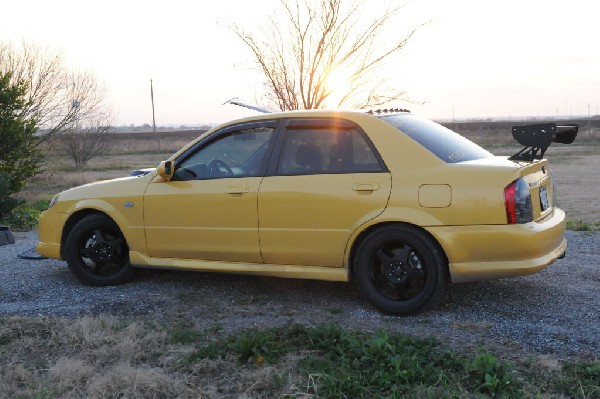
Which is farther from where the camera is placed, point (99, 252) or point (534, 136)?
point (99, 252)

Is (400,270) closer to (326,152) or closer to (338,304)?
(338,304)

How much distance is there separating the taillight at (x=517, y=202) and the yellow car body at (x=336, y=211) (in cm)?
4

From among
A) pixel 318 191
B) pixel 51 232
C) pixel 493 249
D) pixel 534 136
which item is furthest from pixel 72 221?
pixel 534 136

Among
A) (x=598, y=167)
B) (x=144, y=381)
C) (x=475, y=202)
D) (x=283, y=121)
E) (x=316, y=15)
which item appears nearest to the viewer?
(x=144, y=381)

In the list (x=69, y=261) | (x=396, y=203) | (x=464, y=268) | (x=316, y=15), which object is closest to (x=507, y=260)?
(x=464, y=268)

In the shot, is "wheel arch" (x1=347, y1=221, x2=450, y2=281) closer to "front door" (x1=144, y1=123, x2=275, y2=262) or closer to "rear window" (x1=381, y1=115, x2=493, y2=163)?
"rear window" (x1=381, y1=115, x2=493, y2=163)

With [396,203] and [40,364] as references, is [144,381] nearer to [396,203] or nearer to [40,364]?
[40,364]

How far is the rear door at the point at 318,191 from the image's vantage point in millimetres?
4816

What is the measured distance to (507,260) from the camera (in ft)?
14.7

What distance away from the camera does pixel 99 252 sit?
19.7 feet

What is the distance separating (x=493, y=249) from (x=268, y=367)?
72.9 inches

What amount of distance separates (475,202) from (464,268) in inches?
19.4

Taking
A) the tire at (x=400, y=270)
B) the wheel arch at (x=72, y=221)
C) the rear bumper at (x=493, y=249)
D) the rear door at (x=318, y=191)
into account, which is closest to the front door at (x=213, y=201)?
the rear door at (x=318, y=191)

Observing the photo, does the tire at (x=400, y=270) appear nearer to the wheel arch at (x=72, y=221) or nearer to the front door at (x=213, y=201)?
the front door at (x=213, y=201)
